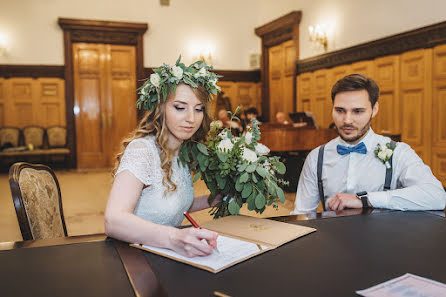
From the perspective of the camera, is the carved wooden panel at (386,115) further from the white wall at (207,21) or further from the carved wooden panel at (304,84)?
the carved wooden panel at (304,84)

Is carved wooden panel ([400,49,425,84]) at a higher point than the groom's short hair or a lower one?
higher

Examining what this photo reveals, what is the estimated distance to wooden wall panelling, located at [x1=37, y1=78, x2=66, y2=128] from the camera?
9.61 m

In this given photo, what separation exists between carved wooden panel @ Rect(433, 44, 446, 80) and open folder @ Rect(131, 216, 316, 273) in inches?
219

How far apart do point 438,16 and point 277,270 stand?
6163mm

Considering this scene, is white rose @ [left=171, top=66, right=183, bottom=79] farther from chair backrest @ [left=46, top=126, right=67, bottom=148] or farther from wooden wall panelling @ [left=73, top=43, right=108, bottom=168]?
wooden wall panelling @ [left=73, top=43, right=108, bottom=168]

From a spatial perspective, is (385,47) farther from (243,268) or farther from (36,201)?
(243,268)

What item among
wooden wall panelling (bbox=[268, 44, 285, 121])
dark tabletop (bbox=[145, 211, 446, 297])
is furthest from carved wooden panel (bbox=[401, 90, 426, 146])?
dark tabletop (bbox=[145, 211, 446, 297])

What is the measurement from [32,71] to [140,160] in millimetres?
9035

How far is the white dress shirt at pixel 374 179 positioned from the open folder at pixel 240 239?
0.70 metres

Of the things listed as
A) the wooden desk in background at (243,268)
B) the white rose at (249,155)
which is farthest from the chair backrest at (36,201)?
the white rose at (249,155)

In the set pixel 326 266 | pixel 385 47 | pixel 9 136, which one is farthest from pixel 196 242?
pixel 9 136

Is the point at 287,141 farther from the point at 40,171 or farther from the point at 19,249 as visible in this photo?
the point at 19,249

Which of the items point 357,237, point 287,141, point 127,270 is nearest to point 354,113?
point 357,237

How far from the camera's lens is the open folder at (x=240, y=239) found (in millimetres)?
1184
